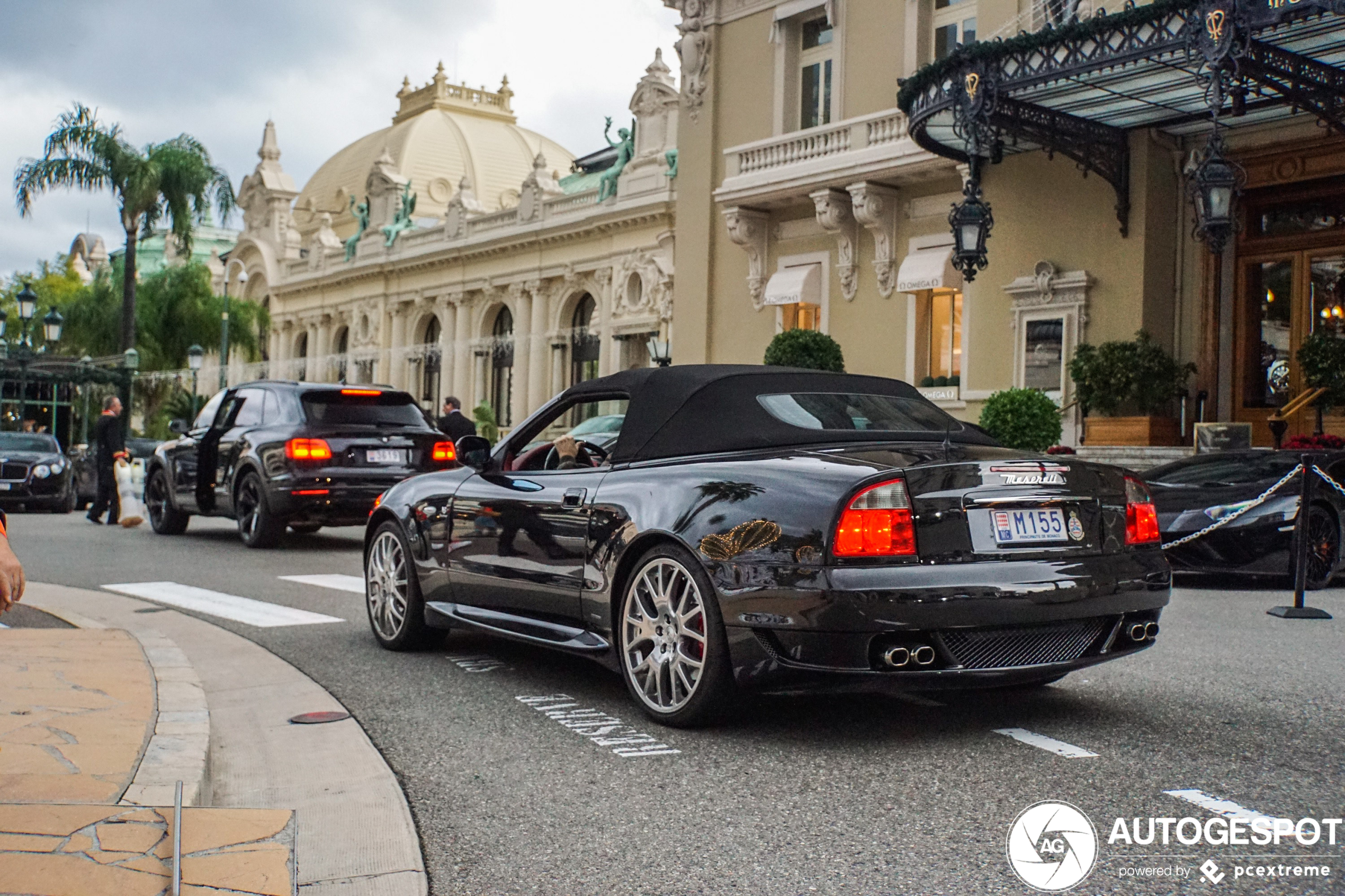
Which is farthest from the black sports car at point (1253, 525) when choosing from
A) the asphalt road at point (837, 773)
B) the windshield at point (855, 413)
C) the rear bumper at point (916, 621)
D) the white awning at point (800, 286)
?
the white awning at point (800, 286)

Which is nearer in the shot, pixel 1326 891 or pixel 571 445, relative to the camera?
pixel 1326 891

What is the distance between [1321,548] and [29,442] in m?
19.1

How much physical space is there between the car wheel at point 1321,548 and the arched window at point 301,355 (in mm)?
51070

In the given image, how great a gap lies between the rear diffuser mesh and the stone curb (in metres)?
2.49

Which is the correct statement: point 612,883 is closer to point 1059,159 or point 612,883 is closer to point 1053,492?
point 1053,492

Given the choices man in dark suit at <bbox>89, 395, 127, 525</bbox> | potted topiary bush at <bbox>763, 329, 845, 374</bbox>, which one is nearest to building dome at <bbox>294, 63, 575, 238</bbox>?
potted topiary bush at <bbox>763, 329, 845, 374</bbox>

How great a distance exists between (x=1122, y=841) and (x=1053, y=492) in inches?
61.9

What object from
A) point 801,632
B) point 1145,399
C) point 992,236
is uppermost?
point 992,236

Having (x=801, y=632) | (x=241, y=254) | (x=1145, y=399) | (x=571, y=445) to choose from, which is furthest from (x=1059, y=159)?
(x=241, y=254)

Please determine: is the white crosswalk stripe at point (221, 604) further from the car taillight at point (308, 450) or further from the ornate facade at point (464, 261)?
the ornate facade at point (464, 261)

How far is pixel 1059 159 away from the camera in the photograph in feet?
68.0

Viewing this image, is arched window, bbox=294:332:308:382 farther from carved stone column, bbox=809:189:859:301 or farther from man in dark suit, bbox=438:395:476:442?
man in dark suit, bbox=438:395:476:442

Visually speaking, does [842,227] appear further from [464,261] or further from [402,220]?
[402,220]

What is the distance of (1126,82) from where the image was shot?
17469mm
